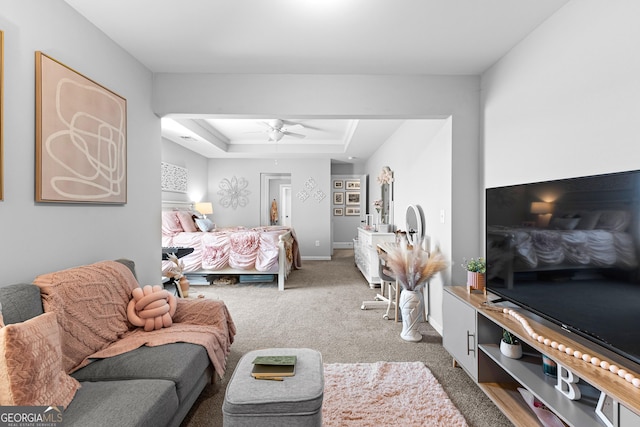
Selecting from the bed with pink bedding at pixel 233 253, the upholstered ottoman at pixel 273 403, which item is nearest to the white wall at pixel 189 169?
the bed with pink bedding at pixel 233 253

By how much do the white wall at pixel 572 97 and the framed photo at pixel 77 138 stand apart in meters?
2.97

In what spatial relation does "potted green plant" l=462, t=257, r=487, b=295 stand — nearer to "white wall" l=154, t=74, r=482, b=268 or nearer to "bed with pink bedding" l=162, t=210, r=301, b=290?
"white wall" l=154, t=74, r=482, b=268

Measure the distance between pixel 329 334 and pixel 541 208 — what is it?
2.16 m

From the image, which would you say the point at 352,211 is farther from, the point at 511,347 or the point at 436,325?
the point at 511,347

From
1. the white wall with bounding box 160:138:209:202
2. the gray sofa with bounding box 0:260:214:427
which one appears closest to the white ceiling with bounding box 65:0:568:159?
the gray sofa with bounding box 0:260:214:427

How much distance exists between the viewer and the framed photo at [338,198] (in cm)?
870

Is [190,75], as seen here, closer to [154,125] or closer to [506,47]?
[154,125]

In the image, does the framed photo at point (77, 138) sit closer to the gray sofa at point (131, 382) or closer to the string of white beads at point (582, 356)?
the gray sofa at point (131, 382)

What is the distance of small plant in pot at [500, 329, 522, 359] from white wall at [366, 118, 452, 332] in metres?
1.03

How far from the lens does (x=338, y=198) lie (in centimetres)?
872

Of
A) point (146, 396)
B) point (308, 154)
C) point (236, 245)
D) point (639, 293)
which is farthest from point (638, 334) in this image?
point (308, 154)

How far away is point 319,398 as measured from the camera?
1.44m

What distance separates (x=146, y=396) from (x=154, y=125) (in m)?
2.43

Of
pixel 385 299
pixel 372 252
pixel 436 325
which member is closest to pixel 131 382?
pixel 436 325
